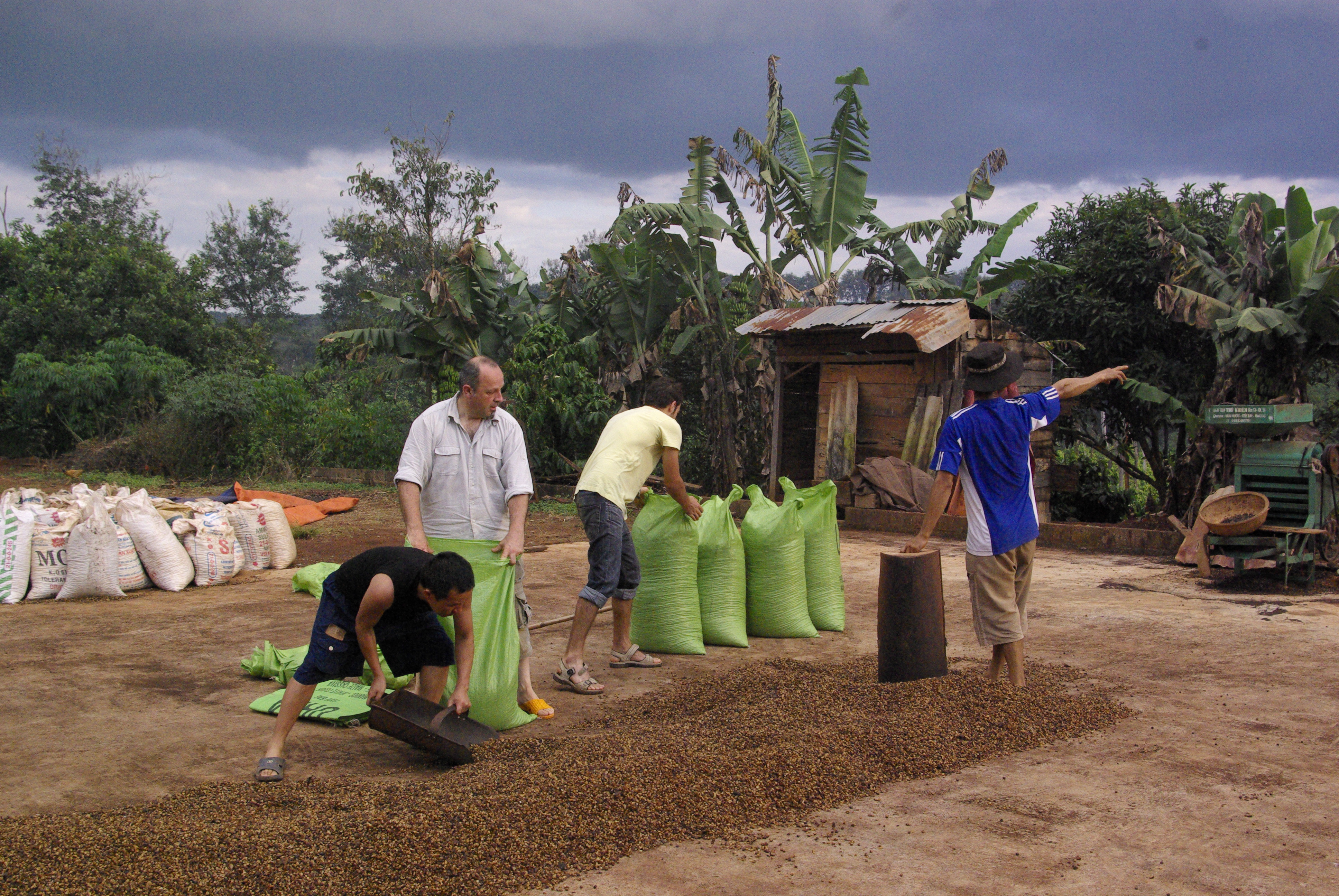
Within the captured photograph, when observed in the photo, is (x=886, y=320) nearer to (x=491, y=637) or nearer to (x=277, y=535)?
(x=277, y=535)

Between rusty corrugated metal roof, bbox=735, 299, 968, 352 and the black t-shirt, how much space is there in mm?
7782

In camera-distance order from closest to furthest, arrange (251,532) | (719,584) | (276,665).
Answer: (276,665), (719,584), (251,532)

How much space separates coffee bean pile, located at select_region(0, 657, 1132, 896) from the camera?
100 inches

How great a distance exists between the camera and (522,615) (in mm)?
4301

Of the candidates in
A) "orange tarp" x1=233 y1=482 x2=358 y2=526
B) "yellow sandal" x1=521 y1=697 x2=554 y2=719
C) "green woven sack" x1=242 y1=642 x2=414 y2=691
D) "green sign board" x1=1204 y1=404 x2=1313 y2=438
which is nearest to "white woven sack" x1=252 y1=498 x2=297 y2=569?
"orange tarp" x1=233 y1=482 x2=358 y2=526

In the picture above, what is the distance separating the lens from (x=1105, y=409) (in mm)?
12672

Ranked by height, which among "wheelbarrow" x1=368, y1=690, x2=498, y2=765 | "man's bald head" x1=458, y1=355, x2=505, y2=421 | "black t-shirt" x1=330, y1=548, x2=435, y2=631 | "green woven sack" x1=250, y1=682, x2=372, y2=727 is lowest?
"green woven sack" x1=250, y1=682, x2=372, y2=727

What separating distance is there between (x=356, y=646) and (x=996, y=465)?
105 inches

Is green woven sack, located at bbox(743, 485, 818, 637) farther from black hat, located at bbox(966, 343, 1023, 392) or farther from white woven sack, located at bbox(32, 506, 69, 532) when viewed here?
white woven sack, located at bbox(32, 506, 69, 532)

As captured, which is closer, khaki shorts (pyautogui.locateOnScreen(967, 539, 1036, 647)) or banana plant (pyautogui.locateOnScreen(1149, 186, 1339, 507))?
khaki shorts (pyautogui.locateOnScreen(967, 539, 1036, 647))

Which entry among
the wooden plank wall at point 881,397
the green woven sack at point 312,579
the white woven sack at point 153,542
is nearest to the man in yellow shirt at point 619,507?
the green woven sack at point 312,579

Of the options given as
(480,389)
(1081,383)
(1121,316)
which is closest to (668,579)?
(480,389)

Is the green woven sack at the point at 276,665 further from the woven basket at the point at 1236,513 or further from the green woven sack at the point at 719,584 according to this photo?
the woven basket at the point at 1236,513

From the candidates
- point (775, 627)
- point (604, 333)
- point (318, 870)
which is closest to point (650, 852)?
point (318, 870)
